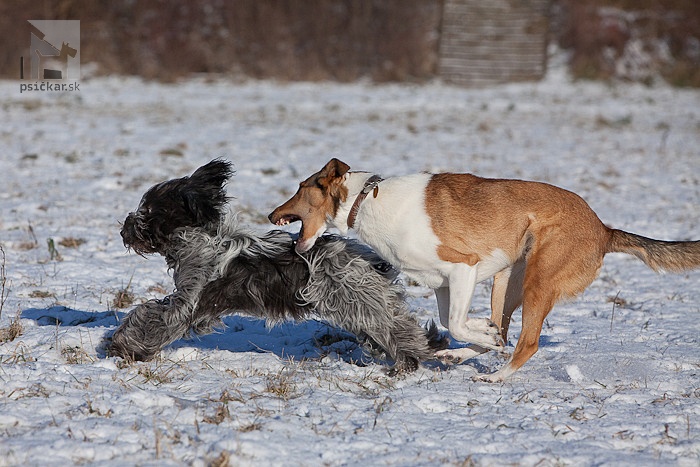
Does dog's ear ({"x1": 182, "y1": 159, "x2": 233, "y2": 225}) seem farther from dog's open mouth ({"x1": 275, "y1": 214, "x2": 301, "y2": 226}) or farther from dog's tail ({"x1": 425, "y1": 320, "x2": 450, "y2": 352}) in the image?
dog's tail ({"x1": 425, "y1": 320, "x2": 450, "y2": 352})

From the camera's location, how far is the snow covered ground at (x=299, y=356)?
349cm

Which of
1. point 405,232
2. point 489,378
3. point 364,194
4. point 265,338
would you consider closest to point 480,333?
point 489,378

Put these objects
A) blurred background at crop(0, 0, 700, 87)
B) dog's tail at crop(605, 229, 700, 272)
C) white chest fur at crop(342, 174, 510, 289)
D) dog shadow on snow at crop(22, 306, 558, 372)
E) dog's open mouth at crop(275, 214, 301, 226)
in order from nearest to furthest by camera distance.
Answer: white chest fur at crop(342, 174, 510, 289)
dog's open mouth at crop(275, 214, 301, 226)
dog's tail at crop(605, 229, 700, 272)
dog shadow on snow at crop(22, 306, 558, 372)
blurred background at crop(0, 0, 700, 87)

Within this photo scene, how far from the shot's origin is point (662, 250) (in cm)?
491

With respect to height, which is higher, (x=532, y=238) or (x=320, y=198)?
(x=320, y=198)

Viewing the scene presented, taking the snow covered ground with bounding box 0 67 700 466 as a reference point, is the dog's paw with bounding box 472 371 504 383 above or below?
below

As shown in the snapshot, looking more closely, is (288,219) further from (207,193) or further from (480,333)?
(480,333)

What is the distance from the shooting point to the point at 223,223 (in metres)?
4.83

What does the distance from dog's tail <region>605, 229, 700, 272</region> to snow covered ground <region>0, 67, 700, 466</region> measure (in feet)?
1.91

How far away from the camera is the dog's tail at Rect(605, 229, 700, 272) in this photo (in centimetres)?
491

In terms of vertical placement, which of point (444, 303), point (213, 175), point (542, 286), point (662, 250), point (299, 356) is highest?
point (213, 175)

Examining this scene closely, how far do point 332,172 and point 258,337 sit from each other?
1315mm

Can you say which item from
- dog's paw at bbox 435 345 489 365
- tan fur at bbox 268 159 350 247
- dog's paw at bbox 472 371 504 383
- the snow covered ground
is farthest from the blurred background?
dog's paw at bbox 472 371 504 383

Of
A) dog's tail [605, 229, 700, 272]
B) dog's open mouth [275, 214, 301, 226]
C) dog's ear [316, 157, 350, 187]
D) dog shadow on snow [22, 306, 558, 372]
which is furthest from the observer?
dog shadow on snow [22, 306, 558, 372]
